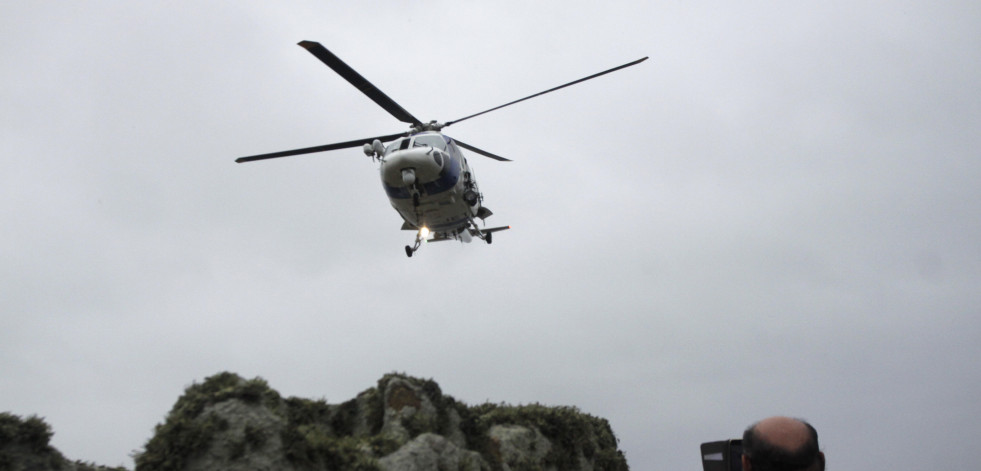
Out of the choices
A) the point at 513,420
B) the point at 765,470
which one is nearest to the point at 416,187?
the point at 513,420

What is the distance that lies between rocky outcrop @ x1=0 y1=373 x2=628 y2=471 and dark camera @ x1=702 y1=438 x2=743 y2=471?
7164 mm

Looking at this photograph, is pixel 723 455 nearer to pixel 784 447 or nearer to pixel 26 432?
pixel 784 447

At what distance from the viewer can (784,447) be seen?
12.1 feet

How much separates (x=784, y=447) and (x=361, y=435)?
1134cm

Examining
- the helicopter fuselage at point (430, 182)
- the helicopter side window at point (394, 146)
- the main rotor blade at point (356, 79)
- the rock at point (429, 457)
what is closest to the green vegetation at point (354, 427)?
the rock at point (429, 457)

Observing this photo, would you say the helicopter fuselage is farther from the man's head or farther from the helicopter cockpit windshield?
the man's head

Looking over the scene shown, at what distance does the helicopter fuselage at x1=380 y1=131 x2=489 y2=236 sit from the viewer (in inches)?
864

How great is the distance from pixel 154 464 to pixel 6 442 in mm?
1816

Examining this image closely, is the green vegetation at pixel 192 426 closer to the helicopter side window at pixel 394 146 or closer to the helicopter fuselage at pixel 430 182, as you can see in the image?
the helicopter fuselage at pixel 430 182

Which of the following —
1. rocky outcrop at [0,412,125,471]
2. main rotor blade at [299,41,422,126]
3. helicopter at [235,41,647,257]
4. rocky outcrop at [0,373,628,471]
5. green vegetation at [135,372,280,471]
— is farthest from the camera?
helicopter at [235,41,647,257]

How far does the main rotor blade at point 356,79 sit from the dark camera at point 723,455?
16481 mm

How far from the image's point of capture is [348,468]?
11195mm

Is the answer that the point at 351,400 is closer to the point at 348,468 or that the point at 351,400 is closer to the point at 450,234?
the point at 348,468

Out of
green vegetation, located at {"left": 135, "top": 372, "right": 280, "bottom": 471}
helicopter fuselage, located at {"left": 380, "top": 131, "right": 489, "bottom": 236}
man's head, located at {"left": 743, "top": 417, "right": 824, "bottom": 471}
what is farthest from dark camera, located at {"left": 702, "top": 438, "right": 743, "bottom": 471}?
helicopter fuselage, located at {"left": 380, "top": 131, "right": 489, "bottom": 236}
